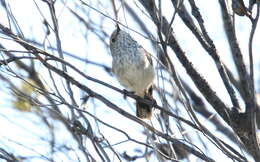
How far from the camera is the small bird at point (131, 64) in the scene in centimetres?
397

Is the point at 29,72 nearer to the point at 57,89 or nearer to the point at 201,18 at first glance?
the point at 57,89

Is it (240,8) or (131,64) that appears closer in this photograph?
(240,8)

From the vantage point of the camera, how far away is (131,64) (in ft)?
13.0

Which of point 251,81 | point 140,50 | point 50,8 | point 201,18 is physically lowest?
point 251,81

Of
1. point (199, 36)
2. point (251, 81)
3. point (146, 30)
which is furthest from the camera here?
point (146, 30)

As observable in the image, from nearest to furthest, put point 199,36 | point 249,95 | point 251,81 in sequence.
Result: point 251,81, point 249,95, point 199,36

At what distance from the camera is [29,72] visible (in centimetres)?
402

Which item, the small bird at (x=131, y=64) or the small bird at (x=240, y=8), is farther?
the small bird at (x=131, y=64)

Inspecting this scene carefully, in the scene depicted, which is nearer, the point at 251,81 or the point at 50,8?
the point at 251,81

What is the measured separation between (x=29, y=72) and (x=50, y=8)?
1507 millimetres

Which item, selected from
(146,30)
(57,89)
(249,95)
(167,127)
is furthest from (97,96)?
(146,30)

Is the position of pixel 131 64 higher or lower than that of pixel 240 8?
higher

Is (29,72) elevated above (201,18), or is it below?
above

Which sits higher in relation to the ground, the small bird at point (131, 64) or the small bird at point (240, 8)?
the small bird at point (131, 64)
